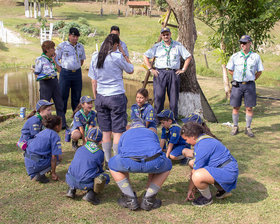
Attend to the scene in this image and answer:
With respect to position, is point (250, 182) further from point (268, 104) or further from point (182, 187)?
point (268, 104)

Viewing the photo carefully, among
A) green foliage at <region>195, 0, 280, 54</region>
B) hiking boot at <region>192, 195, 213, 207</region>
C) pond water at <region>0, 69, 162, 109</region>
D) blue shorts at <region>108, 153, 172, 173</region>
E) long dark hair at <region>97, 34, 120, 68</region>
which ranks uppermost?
green foliage at <region>195, 0, 280, 54</region>

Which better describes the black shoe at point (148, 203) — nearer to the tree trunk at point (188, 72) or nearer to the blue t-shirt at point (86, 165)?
the blue t-shirt at point (86, 165)

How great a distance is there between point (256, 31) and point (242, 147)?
5378 millimetres

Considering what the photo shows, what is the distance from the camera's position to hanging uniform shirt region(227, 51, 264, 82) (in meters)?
6.78

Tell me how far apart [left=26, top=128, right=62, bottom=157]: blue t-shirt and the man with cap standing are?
422 centimetres

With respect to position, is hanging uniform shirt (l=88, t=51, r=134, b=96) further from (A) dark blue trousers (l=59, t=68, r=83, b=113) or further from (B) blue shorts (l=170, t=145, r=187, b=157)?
(A) dark blue trousers (l=59, t=68, r=83, b=113)

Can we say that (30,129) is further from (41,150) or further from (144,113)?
(144,113)

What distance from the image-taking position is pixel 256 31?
10.2 meters

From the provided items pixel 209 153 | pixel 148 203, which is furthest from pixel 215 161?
pixel 148 203

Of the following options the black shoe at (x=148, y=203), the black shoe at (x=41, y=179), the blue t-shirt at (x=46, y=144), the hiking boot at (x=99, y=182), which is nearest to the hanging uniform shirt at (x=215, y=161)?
the black shoe at (x=148, y=203)

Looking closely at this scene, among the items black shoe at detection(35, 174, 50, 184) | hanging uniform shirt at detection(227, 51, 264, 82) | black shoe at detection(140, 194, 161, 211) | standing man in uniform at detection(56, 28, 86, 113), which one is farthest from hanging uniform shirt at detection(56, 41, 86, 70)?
black shoe at detection(140, 194, 161, 211)

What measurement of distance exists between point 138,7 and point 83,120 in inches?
1980

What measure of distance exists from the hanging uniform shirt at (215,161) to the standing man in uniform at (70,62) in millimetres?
4062

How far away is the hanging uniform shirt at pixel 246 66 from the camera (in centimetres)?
678
